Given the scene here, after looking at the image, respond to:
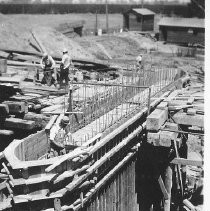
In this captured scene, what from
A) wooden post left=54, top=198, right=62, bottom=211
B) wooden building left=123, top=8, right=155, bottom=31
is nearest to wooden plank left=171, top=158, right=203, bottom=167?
wooden post left=54, top=198, right=62, bottom=211

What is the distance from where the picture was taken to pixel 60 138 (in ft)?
30.3


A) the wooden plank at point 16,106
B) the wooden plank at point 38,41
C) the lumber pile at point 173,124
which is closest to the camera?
the lumber pile at point 173,124

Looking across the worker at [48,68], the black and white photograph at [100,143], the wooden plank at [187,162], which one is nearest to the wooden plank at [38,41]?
the black and white photograph at [100,143]

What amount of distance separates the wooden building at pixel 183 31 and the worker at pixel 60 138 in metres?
40.0

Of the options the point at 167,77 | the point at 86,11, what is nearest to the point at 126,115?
the point at 167,77

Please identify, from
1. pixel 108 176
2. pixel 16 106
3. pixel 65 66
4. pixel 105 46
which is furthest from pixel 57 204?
pixel 105 46

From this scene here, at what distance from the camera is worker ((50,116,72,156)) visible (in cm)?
897

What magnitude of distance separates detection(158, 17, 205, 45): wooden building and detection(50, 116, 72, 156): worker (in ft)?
131

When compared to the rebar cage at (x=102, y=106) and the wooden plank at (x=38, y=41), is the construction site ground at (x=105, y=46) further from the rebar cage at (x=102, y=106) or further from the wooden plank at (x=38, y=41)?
the rebar cage at (x=102, y=106)

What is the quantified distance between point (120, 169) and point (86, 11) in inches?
2995

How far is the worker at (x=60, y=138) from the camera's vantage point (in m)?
8.97

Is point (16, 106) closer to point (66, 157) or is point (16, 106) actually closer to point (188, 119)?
point (66, 157)

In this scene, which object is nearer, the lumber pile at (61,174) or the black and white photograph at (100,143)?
the lumber pile at (61,174)

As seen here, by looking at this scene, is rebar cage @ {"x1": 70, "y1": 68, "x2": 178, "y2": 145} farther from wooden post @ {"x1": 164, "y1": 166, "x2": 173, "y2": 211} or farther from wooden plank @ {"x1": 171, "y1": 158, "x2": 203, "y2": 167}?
wooden post @ {"x1": 164, "y1": 166, "x2": 173, "y2": 211}
